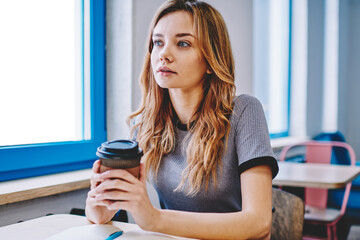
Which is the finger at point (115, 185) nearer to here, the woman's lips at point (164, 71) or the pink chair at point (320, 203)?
the woman's lips at point (164, 71)

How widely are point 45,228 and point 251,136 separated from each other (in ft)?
2.30

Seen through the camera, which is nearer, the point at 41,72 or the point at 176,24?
the point at 176,24

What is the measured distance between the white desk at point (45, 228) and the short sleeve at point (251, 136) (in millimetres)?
386

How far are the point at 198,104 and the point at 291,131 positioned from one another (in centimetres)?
326

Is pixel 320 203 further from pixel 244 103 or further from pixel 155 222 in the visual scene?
pixel 155 222

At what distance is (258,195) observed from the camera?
3.60 feet

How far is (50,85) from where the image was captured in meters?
1.85

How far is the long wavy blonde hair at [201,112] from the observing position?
1.27 meters

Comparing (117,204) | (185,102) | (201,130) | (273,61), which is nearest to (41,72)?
(185,102)

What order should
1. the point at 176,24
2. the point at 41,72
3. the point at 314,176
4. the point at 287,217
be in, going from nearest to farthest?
the point at 176,24 < the point at 287,217 < the point at 41,72 < the point at 314,176

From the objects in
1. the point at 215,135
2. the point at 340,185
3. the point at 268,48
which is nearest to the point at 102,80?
the point at 215,135

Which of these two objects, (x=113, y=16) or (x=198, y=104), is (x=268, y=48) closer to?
(x=113, y=16)

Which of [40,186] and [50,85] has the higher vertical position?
[50,85]

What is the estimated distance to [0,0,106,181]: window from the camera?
1634 millimetres
